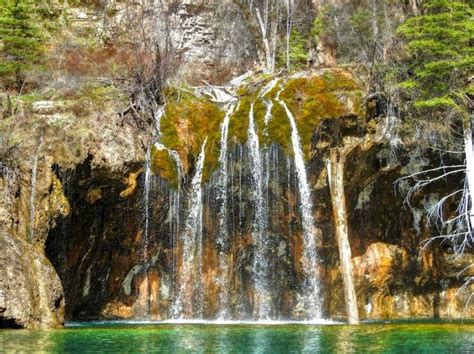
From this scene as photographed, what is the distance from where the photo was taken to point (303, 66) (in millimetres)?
31375

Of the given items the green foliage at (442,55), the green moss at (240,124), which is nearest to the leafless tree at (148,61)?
the green moss at (240,124)

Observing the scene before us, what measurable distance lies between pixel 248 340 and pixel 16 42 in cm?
1561

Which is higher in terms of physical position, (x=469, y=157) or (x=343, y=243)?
(x=469, y=157)

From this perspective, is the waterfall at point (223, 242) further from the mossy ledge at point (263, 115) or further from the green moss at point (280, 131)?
the green moss at point (280, 131)

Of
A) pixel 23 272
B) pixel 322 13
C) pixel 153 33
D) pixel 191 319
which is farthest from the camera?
pixel 322 13

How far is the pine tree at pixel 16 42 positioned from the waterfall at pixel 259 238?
8.99 meters

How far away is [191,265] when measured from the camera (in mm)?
20984

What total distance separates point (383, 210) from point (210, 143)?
6797 mm

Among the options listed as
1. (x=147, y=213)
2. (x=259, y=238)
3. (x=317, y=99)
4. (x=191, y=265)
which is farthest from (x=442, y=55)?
(x=147, y=213)

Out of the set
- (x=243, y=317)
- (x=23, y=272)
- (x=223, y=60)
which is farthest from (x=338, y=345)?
(x=223, y=60)

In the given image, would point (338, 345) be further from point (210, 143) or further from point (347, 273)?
point (210, 143)

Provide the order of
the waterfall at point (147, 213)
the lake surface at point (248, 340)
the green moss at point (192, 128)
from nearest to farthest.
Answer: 1. the lake surface at point (248, 340)
2. the waterfall at point (147, 213)
3. the green moss at point (192, 128)

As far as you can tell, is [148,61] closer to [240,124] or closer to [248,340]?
[240,124]

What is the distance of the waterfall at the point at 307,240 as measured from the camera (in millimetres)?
20812
